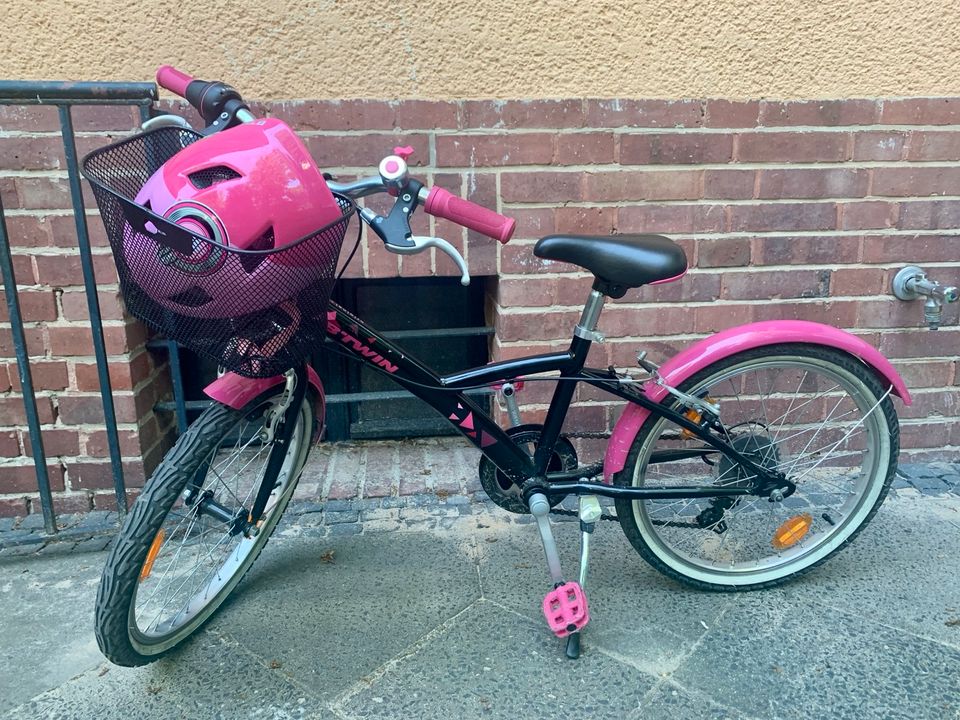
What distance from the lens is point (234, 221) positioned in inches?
56.9

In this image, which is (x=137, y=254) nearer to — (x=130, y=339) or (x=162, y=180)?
(x=162, y=180)

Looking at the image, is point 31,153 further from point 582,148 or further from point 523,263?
point 582,148

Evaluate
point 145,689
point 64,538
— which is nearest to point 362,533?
point 145,689

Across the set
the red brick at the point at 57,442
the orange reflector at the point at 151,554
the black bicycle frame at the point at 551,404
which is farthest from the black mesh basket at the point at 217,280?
the red brick at the point at 57,442

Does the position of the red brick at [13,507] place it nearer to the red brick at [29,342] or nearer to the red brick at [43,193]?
the red brick at [29,342]

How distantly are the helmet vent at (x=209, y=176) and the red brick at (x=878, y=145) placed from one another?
227 centimetres

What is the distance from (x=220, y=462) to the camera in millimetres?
2043

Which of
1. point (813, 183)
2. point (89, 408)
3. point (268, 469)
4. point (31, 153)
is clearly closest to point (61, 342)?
point (89, 408)

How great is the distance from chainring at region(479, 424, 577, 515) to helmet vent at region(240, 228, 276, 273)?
976 millimetres

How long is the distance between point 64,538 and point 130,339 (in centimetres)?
72

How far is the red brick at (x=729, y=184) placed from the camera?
8.70 feet

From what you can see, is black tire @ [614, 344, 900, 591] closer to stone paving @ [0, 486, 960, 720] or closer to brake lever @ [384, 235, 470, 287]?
stone paving @ [0, 486, 960, 720]

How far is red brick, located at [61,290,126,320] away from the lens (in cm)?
251

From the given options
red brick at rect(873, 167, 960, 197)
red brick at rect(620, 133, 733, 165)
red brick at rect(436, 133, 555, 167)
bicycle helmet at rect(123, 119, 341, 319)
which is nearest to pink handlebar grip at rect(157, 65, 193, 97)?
bicycle helmet at rect(123, 119, 341, 319)
